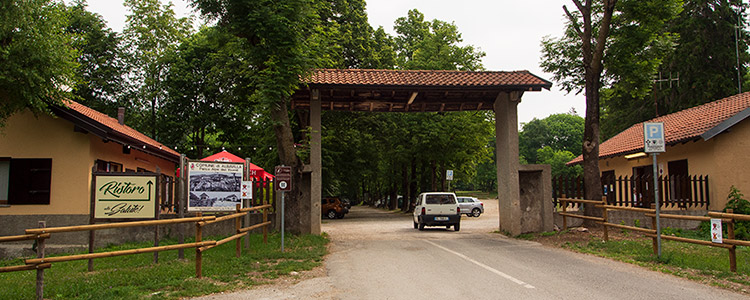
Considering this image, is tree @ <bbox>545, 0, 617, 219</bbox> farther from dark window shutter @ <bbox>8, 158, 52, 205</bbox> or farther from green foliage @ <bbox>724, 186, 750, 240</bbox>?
dark window shutter @ <bbox>8, 158, 52, 205</bbox>

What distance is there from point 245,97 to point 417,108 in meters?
6.65

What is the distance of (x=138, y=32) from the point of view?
36.2 meters

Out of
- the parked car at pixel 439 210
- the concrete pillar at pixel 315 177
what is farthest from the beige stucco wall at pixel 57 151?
the parked car at pixel 439 210

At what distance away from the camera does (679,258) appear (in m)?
11.0

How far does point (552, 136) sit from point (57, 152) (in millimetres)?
90642

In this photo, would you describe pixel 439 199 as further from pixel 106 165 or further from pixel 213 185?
pixel 106 165

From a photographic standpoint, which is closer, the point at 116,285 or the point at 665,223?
the point at 116,285

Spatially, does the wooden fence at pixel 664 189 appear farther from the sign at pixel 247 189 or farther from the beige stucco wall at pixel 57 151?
the beige stucco wall at pixel 57 151

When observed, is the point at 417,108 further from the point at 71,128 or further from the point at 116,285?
the point at 116,285

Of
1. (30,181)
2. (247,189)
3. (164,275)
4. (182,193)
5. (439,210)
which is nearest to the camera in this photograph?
(164,275)

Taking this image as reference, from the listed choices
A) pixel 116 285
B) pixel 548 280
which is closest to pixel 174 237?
pixel 116 285

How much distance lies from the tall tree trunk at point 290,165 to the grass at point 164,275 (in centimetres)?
259

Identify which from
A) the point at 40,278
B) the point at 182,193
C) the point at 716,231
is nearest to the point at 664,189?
the point at 716,231

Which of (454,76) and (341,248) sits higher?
(454,76)
